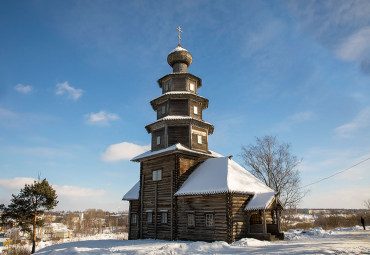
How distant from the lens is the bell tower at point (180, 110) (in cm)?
2328

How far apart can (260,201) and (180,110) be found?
1071 centimetres

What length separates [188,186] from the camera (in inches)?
810

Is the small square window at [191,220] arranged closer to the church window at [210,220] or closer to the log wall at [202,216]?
the log wall at [202,216]

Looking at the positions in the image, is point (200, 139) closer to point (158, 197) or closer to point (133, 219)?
point (158, 197)

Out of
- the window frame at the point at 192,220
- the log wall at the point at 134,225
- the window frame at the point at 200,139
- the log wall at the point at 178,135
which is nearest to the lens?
the window frame at the point at 192,220

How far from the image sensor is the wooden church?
18656 mm

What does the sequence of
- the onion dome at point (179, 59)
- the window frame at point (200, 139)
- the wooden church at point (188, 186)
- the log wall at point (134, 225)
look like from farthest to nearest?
the onion dome at point (179, 59) → the log wall at point (134, 225) → the window frame at point (200, 139) → the wooden church at point (188, 186)

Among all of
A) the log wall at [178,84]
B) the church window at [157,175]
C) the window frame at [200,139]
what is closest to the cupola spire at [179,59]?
the log wall at [178,84]

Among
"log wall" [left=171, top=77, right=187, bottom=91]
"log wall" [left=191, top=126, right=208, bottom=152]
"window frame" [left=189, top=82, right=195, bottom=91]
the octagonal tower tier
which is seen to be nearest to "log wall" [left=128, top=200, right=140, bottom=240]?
the octagonal tower tier

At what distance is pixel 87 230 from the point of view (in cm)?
8600

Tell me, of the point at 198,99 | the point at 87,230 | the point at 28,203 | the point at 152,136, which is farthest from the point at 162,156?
→ the point at 87,230

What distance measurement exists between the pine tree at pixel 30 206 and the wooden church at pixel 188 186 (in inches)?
445

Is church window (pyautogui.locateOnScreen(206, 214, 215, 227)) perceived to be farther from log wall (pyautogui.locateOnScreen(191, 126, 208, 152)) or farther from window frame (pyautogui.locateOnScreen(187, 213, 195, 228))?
log wall (pyautogui.locateOnScreen(191, 126, 208, 152))

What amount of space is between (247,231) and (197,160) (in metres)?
7.31
